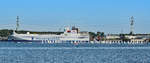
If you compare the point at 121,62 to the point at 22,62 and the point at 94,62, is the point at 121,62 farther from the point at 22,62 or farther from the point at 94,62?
the point at 22,62

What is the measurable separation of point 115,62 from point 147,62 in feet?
13.3

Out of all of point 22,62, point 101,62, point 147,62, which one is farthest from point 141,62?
point 22,62

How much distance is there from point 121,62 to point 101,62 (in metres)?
2.68

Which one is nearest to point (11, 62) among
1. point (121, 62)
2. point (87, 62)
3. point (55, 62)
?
point (55, 62)

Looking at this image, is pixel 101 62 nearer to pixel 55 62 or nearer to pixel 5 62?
pixel 55 62

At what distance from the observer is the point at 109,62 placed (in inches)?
2520

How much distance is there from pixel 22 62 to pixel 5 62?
212 cm

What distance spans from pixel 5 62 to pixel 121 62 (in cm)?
1477

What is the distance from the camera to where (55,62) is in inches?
2494

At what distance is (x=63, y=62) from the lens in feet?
209

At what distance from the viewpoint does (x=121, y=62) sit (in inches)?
2534

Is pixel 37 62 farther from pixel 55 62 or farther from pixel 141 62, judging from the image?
pixel 141 62

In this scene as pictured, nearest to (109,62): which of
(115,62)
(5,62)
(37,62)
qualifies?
(115,62)

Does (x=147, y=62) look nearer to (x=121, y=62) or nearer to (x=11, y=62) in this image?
(x=121, y=62)
